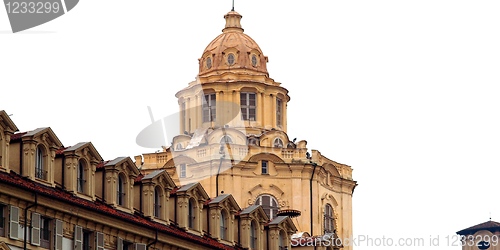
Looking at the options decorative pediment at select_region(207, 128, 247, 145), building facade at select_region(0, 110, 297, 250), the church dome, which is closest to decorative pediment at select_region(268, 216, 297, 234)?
building facade at select_region(0, 110, 297, 250)

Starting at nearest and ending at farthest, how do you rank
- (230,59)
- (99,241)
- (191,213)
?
(99,241) → (191,213) → (230,59)

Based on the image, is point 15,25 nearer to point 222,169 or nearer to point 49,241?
point 49,241

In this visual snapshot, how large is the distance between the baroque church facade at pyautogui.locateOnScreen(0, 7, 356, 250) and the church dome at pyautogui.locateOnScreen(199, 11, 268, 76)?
0.09 metres

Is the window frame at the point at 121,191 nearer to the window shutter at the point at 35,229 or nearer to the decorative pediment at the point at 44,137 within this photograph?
the decorative pediment at the point at 44,137

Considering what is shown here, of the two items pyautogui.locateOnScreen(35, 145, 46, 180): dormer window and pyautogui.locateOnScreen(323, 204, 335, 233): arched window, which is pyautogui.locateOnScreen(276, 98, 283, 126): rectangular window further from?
Answer: pyautogui.locateOnScreen(35, 145, 46, 180): dormer window

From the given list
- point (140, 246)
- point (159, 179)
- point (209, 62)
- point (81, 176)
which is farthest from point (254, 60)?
point (81, 176)

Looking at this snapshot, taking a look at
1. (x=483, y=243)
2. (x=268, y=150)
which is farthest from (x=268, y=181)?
(x=483, y=243)

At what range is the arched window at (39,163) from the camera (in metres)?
84.5

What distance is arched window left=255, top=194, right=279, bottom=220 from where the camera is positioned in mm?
149625

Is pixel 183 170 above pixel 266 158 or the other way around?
the other way around

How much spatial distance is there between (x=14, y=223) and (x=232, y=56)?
3053 inches

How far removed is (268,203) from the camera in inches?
5930

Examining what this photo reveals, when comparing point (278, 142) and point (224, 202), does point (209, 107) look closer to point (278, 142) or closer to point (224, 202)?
point (278, 142)

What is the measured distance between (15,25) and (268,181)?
64.5 metres
